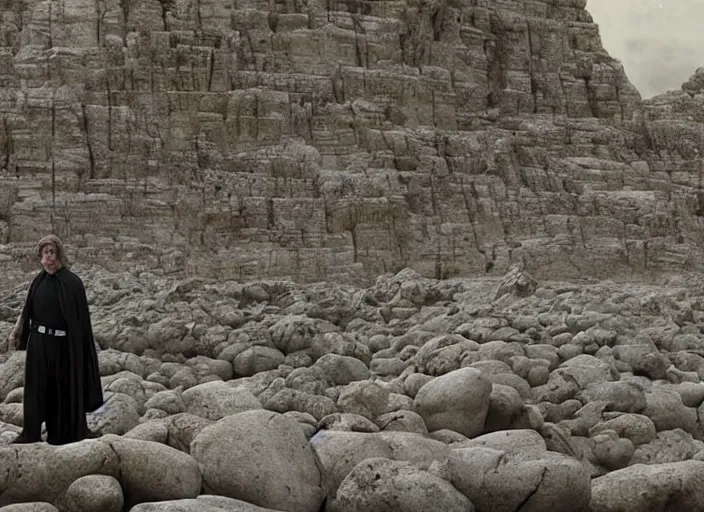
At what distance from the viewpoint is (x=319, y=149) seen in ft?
87.1

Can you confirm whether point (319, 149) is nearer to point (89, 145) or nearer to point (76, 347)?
point (89, 145)

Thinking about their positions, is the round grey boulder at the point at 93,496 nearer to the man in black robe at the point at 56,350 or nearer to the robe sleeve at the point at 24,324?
the man in black robe at the point at 56,350

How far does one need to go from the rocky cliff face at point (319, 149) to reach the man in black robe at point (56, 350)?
14.3 meters

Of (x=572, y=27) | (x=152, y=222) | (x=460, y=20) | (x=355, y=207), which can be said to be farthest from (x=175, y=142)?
(x=572, y=27)

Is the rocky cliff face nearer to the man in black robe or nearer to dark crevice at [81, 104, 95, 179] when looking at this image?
dark crevice at [81, 104, 95, 179]

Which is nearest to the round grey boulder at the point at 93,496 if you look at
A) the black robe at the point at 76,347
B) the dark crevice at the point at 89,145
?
the black robe at the point at 76,347

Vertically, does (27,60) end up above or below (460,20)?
below

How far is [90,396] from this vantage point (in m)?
8.02

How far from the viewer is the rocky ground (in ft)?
24.0

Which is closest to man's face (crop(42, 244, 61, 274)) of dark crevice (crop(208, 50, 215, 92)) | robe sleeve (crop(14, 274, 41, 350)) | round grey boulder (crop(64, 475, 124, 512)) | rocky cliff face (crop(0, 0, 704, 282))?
robe sleeve (crop(14, 274, 41, 350))

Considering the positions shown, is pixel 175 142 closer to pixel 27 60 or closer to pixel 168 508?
pixel 27 60

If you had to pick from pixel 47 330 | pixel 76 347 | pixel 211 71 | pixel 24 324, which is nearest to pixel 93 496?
pixel 76 347

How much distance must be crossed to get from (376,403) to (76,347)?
3.35m

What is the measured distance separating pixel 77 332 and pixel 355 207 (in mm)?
17122
